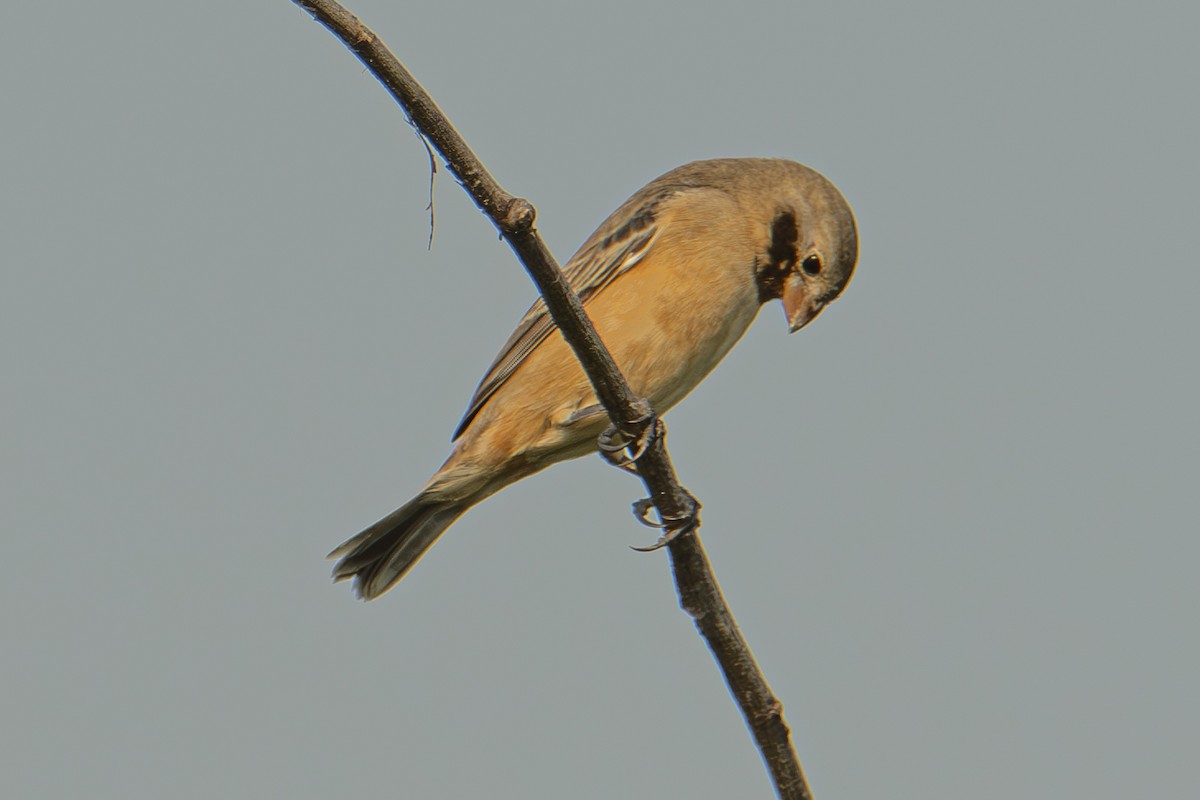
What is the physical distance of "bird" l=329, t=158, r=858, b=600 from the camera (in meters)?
6.09

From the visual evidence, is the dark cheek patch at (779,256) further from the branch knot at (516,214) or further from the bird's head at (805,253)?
the branch knot at (516,214)

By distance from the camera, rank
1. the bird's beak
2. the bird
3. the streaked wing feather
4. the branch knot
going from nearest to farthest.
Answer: the branch knot → the bird → the streaked wing feather → the bird's beak

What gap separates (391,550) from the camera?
21.6 feet

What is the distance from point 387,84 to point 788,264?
3.47 m

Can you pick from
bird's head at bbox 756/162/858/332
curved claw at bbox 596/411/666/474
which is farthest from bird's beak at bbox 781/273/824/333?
curved claw at bbox 596/411/666/474

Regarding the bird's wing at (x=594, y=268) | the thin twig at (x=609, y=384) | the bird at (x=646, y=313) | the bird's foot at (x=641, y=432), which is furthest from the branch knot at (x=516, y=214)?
the bird's wing at (x=594, y=268)

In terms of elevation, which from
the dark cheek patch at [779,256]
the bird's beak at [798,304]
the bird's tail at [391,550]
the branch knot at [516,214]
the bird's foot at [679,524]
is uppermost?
the dark cheek patch at [779,256]

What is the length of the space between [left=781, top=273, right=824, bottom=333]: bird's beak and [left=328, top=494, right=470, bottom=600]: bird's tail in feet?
6.01

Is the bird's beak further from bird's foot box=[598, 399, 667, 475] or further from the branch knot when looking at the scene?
the branch knot

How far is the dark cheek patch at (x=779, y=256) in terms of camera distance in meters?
6.65

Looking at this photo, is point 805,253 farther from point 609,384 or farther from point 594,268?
point 609,384

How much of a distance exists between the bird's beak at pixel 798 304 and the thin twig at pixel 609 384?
1830 mm

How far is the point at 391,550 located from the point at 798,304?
231 cm

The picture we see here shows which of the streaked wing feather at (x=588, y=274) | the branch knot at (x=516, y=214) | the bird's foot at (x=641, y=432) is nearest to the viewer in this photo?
the branch knot at (x=516, y=214)
